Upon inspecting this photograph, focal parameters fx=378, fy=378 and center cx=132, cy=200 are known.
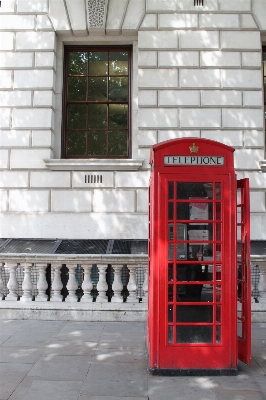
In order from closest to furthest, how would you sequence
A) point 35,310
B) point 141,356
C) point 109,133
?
point 141,356 → point 35,310 → point 109,133

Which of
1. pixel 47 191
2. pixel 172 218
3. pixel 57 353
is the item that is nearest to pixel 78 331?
pixel 57 353

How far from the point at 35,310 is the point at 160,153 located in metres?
3.72

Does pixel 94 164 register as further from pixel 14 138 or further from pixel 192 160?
pixel 192 160

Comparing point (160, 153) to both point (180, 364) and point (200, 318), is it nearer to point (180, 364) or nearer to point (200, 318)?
point (200, 318)

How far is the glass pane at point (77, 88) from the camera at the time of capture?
9.10m

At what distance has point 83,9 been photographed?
8680 mm

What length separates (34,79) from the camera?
8547mm

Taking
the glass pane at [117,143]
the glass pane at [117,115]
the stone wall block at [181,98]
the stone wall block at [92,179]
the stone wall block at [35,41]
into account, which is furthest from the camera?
the glass pane at [117,115]

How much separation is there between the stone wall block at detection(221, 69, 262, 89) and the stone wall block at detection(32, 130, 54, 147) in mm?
4080

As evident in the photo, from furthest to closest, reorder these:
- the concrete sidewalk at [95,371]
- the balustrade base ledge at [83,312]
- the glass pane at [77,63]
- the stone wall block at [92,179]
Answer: the glass pane at [77,63] → the stone wall block at [92,179] → the balustrade base ledge at [83,312] → the concrete sidewalk at [95,371]

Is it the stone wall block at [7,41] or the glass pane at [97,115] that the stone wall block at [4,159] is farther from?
the stone wall block at [7,41]

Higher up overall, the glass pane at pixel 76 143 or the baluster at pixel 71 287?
the glass pane at pixel 76 143

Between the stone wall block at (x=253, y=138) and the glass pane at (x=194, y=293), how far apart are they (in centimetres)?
508

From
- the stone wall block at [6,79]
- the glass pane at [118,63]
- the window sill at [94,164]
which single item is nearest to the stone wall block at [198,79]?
the glass pane at [118,63]
